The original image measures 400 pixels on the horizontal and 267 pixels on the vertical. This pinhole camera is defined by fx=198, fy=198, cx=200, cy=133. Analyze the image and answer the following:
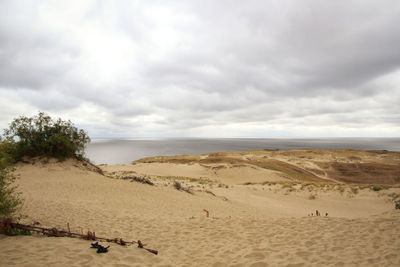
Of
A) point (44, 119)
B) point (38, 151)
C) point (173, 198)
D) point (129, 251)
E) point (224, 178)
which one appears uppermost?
point (44, 119)

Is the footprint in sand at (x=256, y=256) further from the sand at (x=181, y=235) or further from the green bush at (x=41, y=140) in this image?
the green bush at (x=41, y=140)

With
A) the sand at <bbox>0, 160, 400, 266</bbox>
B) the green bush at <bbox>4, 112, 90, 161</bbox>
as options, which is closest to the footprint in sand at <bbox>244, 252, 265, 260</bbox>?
the sand at <bbox>0, 160, 400, 266</bbox>

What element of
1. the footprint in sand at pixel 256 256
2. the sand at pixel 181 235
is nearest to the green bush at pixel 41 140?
the sand at pixel 181 235

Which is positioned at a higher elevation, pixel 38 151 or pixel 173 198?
pixel 38 151

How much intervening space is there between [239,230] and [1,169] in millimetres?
8701

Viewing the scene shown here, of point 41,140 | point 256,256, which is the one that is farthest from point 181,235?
point 41,140

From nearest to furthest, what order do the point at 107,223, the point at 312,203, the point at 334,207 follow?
the point at 107,223, the point at 334,207, the point at 312,203

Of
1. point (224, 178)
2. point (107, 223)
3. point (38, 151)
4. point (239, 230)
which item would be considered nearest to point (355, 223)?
point (239, 230)

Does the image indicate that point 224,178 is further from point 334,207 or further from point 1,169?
point 1,169

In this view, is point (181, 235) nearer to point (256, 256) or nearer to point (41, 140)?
point (256, 256)

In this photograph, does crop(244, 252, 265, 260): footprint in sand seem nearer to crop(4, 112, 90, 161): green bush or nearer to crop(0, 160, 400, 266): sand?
crop(0, 160, 400, 266): sand

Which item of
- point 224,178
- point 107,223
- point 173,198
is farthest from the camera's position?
point 224,178

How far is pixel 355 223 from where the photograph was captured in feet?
22.5

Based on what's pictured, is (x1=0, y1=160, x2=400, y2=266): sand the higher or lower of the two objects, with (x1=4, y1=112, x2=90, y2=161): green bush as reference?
lower
